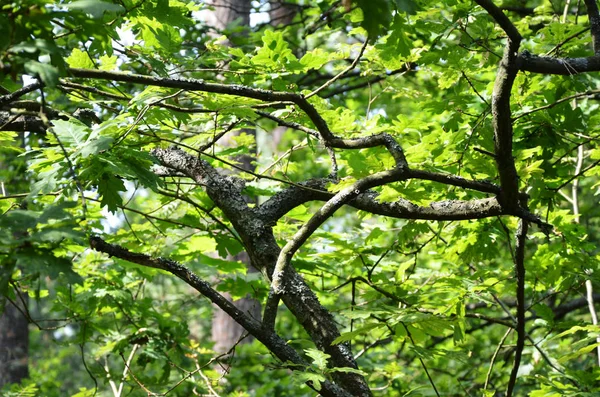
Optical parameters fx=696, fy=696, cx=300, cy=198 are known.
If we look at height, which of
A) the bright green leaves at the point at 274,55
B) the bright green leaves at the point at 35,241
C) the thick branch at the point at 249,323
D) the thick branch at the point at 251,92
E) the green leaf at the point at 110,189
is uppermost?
the bright green leaves at the point at 274,55

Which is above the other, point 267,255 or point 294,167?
point 294,167

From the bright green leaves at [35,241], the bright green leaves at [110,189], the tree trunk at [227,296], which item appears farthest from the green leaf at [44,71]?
the tree trunk at [227,296]

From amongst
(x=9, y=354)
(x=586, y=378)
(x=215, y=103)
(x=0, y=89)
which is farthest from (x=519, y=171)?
(x=9, y=354)

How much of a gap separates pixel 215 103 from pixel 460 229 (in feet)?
5.18

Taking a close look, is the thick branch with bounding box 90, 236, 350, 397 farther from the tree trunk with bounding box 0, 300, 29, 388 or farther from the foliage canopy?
the tree trunk with bounding box 0, 300, 29, 388

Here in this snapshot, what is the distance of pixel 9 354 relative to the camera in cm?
790

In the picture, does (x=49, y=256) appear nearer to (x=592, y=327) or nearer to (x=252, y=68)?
(x=252, y=68)

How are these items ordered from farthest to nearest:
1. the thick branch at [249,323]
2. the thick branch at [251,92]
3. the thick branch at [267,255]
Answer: the thick branch at [267,255]
the thick branch at [249,323]
the thick branch at [251,92]

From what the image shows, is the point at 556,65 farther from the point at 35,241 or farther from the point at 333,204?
the point at 35,241

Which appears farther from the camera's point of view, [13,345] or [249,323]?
[13,345]

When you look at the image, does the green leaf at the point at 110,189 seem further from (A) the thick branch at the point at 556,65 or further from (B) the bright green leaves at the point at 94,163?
(A) the thick branch at the point at 556,65

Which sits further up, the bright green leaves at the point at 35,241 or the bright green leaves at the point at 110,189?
the bright green leaves at the point at 110,189

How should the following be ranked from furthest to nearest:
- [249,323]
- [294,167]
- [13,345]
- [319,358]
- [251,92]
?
[13,345], [294,167], [249,323], [319,358], [251,92]

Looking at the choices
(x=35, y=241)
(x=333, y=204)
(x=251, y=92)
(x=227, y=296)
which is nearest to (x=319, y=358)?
(x=333, y=204)
